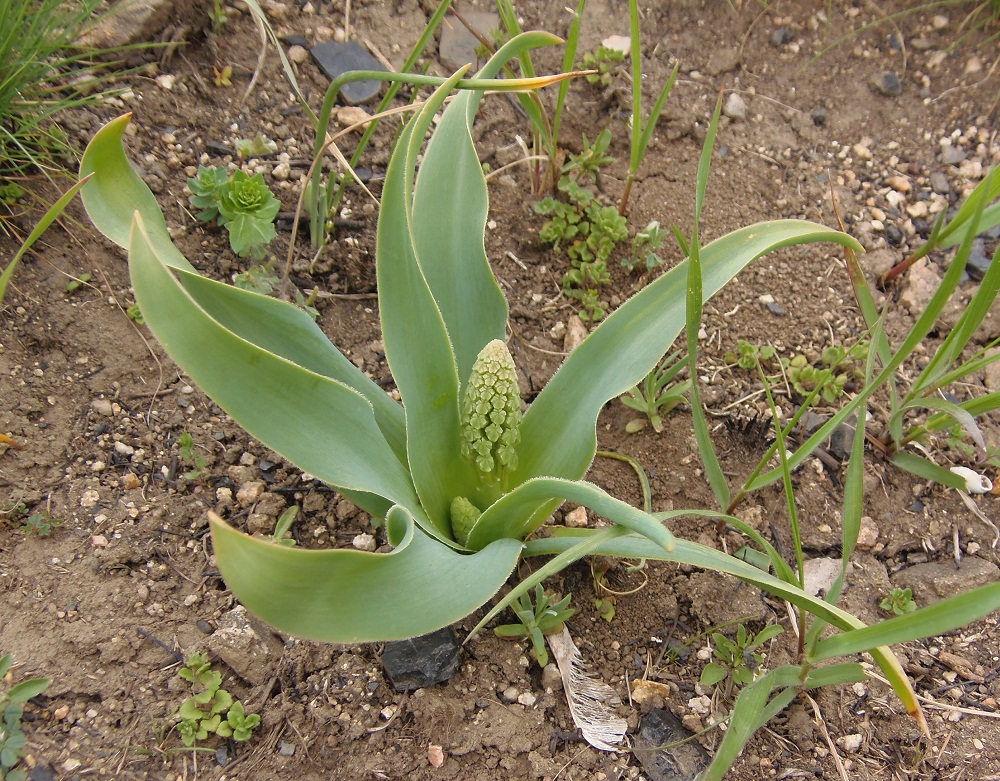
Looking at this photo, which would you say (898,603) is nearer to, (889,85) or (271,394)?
(271,394)

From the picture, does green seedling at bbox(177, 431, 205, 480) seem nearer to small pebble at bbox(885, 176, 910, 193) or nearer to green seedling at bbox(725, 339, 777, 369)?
green seedling at bbox(725, 339, 777, 369)

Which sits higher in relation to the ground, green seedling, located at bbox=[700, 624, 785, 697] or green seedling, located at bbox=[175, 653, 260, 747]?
green seedling, located at bbox=[700, 624, 785, 697]

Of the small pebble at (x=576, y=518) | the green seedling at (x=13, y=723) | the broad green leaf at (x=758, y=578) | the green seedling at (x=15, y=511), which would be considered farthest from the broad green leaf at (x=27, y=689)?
the small pebble at (x=576, y=518)

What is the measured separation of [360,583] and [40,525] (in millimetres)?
820

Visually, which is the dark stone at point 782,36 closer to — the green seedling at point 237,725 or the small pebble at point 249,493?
the small pebble at point 249,493

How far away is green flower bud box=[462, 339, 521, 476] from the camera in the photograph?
48.7 inches

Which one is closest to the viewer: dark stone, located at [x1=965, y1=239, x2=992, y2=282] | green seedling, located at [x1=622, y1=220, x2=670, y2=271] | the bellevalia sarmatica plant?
the bellevalia sarmatica plant

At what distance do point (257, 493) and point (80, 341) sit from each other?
0.51 m

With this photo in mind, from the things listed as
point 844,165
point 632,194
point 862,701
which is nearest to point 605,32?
Result: point 632,194

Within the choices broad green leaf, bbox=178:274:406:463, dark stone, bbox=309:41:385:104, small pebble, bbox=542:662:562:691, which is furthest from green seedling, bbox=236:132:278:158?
small pebble, bbox=542:662:562:691

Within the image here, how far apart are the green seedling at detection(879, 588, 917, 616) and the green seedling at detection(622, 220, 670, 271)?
2.93 feet

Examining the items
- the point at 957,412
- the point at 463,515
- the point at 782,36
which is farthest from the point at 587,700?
the point at 782,36

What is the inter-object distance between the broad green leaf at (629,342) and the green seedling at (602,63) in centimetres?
108

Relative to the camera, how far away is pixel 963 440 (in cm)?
179
